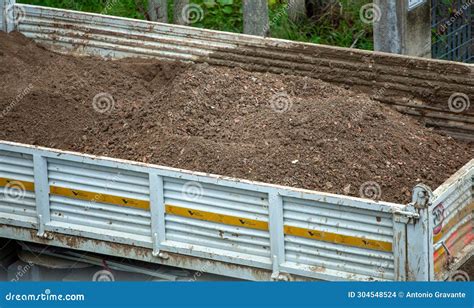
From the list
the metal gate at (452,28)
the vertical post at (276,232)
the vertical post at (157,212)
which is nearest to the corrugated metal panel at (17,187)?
the vertical post at (157,212)

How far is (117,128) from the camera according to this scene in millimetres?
7363

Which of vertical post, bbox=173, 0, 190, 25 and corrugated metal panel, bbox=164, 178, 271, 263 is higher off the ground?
vertical post, bbox=173, 0, 190, 25

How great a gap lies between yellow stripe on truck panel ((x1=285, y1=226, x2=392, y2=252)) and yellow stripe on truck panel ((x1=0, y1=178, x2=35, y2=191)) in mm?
1749

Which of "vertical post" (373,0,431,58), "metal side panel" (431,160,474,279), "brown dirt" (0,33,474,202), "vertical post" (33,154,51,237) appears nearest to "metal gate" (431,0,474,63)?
"vertical post" (373,0,431,58)

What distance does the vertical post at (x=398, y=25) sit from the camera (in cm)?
820

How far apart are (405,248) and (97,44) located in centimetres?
377

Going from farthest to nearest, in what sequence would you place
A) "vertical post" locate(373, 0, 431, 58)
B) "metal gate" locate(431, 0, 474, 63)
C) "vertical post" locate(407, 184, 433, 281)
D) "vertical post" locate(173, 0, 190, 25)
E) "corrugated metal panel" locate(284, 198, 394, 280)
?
"vertical post" locate(173, 0, 190, 25) → "metal gate" locate(431, 0, 474, 63) → "vertical post" locate(373, 0, 431, 58) → "corrugated metal panel" locate(284, 198, 394, 280) → "vertical post" locate(407, 184, 433, 281)

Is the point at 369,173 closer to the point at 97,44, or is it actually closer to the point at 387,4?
the point at 387,4

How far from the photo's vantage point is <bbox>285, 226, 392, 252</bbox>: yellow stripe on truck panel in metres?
5.84

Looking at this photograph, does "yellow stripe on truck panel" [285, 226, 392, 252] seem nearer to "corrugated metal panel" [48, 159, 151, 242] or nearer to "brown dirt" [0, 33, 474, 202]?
"brown dirt" [0, 33, 474, 202]

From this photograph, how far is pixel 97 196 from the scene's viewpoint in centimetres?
660

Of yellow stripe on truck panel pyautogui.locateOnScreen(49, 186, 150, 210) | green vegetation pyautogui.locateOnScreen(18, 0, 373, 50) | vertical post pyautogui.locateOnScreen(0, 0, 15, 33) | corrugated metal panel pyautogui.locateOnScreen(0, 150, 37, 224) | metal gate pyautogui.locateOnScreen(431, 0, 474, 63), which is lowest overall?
yellow stripe on truck panel pyautogui.locateOnScreen(49, 186, 150, 210)

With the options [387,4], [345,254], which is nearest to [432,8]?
[387,4]

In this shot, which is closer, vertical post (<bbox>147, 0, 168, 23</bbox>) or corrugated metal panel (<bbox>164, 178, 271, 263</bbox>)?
corrugated metal panel (<bbox>164, 178, 271, 263</bbox>)
